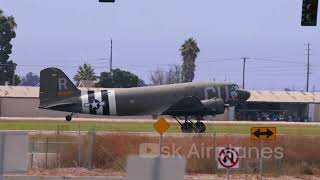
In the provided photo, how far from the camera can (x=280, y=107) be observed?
355 ft

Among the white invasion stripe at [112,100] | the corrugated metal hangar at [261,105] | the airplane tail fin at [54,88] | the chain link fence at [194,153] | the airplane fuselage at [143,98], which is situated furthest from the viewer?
the corrugated metal hangar at [261,105]

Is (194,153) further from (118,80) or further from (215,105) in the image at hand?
(118,80)

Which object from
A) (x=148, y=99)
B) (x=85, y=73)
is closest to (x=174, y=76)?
(x=85, y=73)

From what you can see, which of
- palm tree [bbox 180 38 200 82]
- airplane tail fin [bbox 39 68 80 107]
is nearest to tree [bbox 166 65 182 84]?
palm tree [bbox 180 38 200 82]

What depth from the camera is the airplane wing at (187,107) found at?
52469mm

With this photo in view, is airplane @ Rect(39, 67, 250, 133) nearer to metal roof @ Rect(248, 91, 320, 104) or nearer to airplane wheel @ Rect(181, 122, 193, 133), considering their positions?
airplane wheel @ Rect(181, 122, 193, 133)

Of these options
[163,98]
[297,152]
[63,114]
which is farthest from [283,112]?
[297,152]

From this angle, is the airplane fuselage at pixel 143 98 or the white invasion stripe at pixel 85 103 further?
the white invasion stripe at pixel 85 103

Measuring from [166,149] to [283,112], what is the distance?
75929 mm

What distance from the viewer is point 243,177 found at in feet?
91.8

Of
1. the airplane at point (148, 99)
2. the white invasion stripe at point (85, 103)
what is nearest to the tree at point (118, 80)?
the airplane at point (148, 99)

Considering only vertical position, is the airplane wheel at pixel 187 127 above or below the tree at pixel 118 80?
below

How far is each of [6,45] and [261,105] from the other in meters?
45.2

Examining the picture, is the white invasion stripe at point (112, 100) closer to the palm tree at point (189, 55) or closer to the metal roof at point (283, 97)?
the metal roof at point (283, 97)
